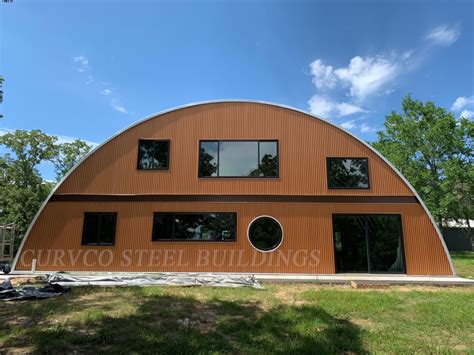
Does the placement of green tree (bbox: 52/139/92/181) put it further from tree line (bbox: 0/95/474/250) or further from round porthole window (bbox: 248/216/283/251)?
round porthole window (bbox: 248/216/283/251)

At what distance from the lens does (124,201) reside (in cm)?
1233

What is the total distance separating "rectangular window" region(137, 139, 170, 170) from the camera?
12.7m

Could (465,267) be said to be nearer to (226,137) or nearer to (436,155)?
(226,137)

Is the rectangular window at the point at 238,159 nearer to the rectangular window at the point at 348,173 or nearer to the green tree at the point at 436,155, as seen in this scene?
the rectangular window at the point at 348,173

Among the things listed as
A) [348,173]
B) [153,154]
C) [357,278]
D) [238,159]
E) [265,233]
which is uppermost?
[153,154]

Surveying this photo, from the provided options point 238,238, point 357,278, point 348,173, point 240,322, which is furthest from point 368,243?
point 240,322

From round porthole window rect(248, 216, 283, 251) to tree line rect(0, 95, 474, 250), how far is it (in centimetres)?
1858

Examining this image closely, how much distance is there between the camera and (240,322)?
6004 millimetres

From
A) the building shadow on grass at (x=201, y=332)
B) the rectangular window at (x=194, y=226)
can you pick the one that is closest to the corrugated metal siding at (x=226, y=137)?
the rectangular window at (x=194, y=226)

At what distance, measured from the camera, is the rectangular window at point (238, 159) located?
41.2 feet

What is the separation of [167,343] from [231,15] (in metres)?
11.1

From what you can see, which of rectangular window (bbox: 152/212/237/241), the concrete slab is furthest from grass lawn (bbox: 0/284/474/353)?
rectangular window (bbox: 152/212/237/241)

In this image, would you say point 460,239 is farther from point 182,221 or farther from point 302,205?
point 182,221

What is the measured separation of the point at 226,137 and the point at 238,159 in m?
1.05
